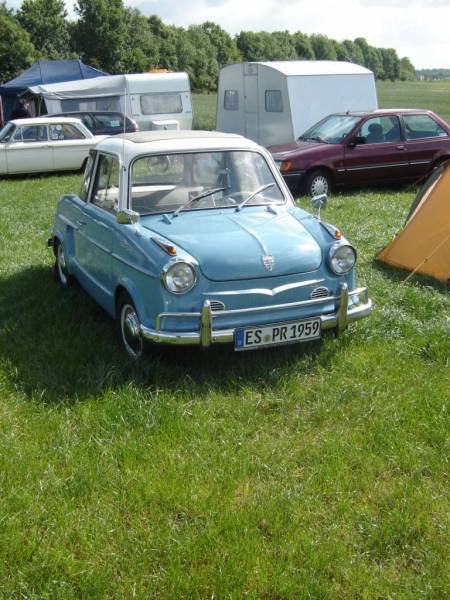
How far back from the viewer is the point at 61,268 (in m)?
7.06

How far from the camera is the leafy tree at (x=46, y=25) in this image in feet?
147

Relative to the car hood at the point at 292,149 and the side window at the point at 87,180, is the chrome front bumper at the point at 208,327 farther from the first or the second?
the car hood at the point at 292,149

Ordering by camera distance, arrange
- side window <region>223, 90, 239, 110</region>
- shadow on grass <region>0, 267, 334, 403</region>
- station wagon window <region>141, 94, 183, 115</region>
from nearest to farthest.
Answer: shadow on grass <region>0, 267, 334, 403</region> < side window <region>223, 90, 239, 110</region> < station wagon window <region>141, 94, 183, 115</region>

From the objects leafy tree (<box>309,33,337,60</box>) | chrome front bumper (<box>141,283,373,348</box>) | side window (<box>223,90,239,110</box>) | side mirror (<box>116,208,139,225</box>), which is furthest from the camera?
A: leafy tree (<box>309,33,337,60</box>)

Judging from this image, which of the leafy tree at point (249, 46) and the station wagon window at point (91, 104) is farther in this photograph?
the leafy tree at point (249, 46)

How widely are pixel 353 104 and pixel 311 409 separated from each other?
13323 mm

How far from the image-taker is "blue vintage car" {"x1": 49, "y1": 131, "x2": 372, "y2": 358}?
4.54 m

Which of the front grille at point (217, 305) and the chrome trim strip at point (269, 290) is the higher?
the chrome trim strip at point (269, 290)

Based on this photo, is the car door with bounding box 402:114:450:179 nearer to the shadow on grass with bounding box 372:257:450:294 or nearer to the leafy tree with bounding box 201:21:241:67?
the shadow on grass with bounding box 372:257:450:294

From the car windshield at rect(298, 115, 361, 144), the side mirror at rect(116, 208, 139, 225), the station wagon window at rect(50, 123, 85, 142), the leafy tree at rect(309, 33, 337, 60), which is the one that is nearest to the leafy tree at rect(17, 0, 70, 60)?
the station wagon window at rect(50, 123, 85, 142)

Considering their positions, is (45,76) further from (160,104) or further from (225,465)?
(225,465)

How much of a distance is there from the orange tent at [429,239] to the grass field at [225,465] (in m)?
1.10

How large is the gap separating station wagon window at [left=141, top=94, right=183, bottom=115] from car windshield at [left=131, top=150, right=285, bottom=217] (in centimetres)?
1550

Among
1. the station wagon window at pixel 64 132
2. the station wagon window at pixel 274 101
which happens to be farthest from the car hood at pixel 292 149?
the station wagon window at pixel 64 132
